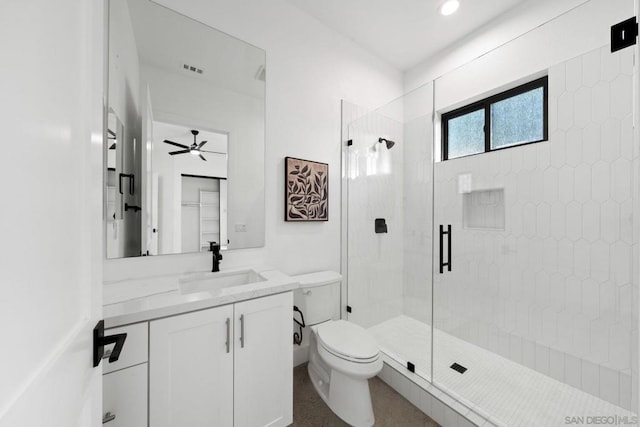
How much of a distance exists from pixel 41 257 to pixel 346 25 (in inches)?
101

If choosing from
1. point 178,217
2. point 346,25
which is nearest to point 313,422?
point 178,217

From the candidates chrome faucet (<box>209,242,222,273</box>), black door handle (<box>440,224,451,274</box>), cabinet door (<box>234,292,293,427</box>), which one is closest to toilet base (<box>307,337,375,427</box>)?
cabinet door (<box>234,292,293,427</box>)

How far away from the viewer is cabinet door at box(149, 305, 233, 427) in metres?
1.01

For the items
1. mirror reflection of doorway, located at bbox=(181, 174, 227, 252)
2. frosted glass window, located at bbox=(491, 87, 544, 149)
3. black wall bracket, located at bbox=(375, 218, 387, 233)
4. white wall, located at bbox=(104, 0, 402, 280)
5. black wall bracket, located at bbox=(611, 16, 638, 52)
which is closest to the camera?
black wall bracket, located at bbox=(611, 16, 638, 52)

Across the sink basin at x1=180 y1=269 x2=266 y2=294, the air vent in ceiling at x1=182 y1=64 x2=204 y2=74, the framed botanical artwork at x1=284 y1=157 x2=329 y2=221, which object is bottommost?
the sink basin at x1=180 y1=269 x2=266 y2=294

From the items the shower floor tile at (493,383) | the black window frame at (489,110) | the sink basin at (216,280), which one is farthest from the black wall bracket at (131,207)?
the black window frame at (489,110)

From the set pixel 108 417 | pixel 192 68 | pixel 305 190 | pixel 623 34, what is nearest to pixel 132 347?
pixel 108 417

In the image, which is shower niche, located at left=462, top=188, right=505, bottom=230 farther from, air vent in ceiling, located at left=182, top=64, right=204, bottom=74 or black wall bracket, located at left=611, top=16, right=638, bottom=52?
air vent in ceiling, located at left=182, top=64, right=204, bottom=74

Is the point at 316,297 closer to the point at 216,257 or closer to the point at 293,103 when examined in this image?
the point at 216,257

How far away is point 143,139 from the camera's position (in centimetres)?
143

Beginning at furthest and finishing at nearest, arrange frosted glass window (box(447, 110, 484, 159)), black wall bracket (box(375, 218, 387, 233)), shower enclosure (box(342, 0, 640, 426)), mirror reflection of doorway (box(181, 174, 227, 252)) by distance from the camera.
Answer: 1. black wall bracket (box(375, 218, 387, 233))
2. frosted glass window (box(447, 110, 484, 159))
3. mirror reflection of doorway (box(181, 174, 227, 252))
4. shower enclosure (box(342, 0, 640, 426))

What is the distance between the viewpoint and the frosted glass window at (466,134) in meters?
2.20

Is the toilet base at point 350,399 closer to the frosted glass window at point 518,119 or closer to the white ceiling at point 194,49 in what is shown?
the white ceiling at point 194,49

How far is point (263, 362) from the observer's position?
1267 mm
